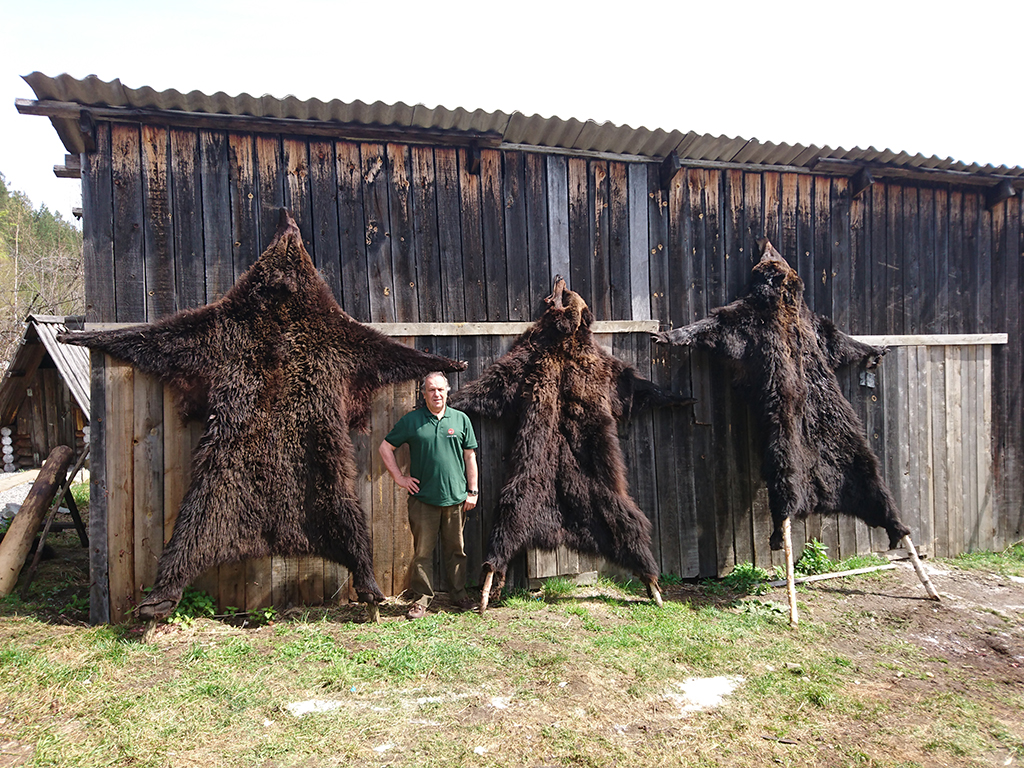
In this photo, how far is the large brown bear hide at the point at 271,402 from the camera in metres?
4.00

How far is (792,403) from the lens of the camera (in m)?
4.98

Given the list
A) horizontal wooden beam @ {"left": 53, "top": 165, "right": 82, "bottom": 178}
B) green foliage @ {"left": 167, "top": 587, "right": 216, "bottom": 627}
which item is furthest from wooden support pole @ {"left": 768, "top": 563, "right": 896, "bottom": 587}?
horizontal wooden beam @ {"left": 53, "top": 165, "right": 82, "bottom": 178}

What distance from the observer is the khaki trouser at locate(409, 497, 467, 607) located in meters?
4.46

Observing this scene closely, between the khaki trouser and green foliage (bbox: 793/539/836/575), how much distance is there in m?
3.21

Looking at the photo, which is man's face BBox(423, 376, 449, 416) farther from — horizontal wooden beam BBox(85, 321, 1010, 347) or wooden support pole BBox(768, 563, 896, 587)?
wooden support pole BBox(768, 563, 896, 587)

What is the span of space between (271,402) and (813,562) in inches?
194

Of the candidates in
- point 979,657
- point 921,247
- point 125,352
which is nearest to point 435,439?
point 125,352

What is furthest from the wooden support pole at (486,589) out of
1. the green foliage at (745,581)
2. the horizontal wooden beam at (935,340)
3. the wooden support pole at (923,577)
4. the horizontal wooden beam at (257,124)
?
the horizontal wooden beam at (935,340)

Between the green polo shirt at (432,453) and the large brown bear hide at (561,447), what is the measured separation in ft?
1.14

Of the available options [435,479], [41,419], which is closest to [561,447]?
[435,479]

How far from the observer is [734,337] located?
17.0ft

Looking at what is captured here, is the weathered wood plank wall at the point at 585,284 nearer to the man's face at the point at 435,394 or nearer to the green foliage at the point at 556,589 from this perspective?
the green foliage at the point at 556,589

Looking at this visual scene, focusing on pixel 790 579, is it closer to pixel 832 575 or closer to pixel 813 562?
pixel 832 575

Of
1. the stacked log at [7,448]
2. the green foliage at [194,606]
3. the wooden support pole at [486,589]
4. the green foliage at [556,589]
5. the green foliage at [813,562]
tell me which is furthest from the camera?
A: the stacked log at [7,448]
